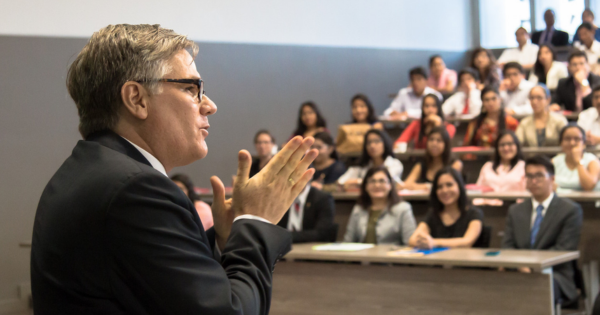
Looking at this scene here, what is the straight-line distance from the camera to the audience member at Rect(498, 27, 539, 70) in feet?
24.9

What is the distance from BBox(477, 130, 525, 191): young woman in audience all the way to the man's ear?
154 inches

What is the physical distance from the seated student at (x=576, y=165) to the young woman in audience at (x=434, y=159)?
726mm

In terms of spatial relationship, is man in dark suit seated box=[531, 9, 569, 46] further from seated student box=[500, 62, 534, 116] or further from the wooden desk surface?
the wooden desk surface

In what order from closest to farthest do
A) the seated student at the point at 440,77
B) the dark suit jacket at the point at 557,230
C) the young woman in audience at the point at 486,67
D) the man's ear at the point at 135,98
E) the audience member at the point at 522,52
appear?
1. the man's ear at the point at 135,98
2. the dark suit jacket at the point at 557,230
3. the young woman in audience at the point at 486,67
4. the seated student at the point at 440,77
5. the audience member at the point at 522,52

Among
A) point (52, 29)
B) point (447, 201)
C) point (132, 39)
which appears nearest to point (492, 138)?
point (447, 201)

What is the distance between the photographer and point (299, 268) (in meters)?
3.57

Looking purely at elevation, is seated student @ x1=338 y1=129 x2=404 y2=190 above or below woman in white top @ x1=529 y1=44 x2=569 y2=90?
below

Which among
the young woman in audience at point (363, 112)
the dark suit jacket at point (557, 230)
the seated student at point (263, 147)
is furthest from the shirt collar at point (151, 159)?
the young woman in audience at point (363, 112)

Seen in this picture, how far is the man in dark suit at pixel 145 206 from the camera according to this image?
772 mm

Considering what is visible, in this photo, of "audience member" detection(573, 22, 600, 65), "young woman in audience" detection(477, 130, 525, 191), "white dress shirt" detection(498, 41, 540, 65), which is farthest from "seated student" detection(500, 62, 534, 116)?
"young woman in audience" detection(477, 130, 525, 191)

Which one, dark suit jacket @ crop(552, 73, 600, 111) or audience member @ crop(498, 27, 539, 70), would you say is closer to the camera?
dark suit jacket @ crop(552, 73, 600, 111)

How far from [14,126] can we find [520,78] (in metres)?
4.51

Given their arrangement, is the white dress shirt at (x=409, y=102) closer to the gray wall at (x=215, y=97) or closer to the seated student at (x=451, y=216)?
the gray wall at (x=215, y=97)

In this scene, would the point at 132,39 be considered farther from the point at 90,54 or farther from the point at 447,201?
the point at 447,201
